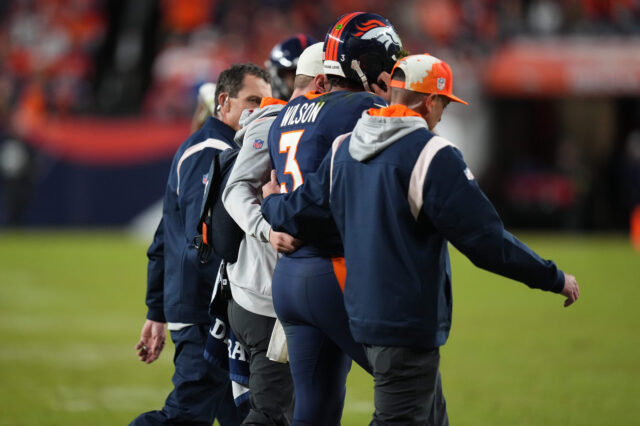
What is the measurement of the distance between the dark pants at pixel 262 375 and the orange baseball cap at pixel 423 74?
139cm

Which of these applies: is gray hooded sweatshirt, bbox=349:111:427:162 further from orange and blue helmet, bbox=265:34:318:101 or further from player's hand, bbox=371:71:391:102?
orange and blue helmet, bbox=265:34:318:101

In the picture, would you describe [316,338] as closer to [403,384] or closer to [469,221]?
[403,384]

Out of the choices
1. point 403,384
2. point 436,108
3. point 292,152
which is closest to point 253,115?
point 292,152

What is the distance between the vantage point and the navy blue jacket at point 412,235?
3.82 meters

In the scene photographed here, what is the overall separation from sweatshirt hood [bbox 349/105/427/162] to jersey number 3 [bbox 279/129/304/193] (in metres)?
0.46

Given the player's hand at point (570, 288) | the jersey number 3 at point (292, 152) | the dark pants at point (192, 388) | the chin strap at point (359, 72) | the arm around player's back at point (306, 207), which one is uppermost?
the chin strap at point (359, 72)

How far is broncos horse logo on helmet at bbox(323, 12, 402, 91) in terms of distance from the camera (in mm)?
4359

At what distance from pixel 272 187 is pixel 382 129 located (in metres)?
0.80

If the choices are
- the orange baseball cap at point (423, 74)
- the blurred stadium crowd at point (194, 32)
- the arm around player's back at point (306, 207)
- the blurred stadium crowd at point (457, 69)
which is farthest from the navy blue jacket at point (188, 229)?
the blurred stadium crowd at point (194, 32)

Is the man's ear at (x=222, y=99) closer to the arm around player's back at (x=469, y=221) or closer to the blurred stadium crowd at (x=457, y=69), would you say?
the arm around player's back at (x=469, y=221)

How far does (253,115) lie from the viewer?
4.93 metres

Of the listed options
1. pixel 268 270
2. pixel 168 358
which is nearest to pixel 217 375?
pixel 268 270

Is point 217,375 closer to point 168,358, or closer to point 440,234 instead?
point 440,234

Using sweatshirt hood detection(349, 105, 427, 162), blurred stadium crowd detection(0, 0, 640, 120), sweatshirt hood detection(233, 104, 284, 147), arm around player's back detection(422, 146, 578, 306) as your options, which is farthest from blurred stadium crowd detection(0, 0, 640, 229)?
arm around player's back detection(422, 146, 578, 306)
